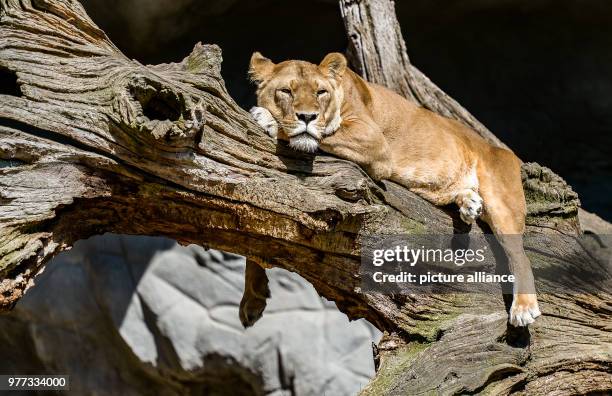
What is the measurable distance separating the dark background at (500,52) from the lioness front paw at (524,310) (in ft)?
16.2

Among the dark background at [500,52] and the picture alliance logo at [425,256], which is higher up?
the dark background at [500,52]

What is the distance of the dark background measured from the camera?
8945mm

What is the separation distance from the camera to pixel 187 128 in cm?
385

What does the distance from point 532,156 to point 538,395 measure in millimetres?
5649

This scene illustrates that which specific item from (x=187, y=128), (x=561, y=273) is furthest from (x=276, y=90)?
(x=561, y=273)

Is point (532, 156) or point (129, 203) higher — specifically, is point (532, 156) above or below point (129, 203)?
above

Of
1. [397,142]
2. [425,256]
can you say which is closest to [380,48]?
[397,142]

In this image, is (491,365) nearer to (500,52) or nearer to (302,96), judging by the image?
(302,96)

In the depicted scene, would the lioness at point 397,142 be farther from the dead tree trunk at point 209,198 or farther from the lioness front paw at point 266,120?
the dead tree trunk at point 209,198

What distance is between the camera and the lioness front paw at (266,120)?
458cm

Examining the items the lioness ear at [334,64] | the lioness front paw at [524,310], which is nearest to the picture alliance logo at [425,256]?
the lioness front paw at [524,310]

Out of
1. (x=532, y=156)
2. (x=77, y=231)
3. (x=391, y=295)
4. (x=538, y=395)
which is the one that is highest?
(x=532, y=156)

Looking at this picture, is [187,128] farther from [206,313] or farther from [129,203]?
[206,313]

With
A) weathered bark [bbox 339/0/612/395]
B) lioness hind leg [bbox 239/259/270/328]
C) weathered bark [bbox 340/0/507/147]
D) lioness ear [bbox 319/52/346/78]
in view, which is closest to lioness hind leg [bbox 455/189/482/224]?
weathered bark [bbox 339/0/612/395]
